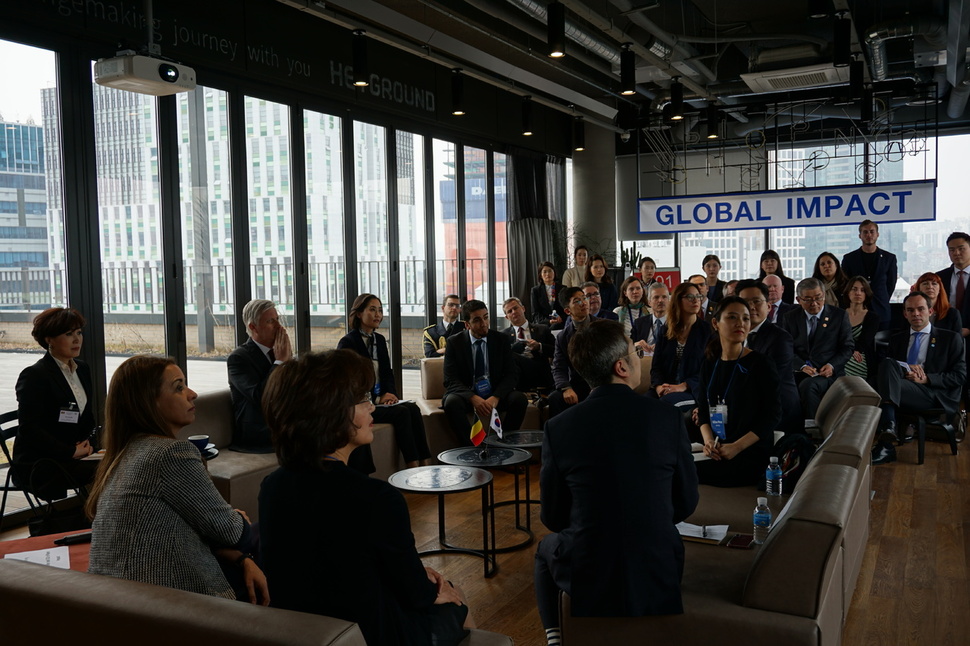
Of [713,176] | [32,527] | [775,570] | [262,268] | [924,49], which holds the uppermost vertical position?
[924,49]

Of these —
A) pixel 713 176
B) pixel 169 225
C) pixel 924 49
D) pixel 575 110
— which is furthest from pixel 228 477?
pixel 713 176

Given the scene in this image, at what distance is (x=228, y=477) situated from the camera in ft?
14.6

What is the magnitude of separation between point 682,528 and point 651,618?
2.55ft

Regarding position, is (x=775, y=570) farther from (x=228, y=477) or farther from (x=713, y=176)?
(x=713, y=176)

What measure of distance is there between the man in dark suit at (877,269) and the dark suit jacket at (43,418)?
6988 mm

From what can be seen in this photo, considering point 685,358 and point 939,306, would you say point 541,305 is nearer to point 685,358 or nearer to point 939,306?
point 685,358

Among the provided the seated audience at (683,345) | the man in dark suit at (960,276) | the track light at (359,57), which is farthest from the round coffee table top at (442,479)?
the man in dark suit at (960,276)

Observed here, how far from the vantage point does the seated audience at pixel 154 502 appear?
7.25ft

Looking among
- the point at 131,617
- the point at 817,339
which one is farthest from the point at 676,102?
the point at 131,617

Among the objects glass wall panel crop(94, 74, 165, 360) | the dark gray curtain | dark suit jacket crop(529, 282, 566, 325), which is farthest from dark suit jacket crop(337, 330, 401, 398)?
the dark gray curtain

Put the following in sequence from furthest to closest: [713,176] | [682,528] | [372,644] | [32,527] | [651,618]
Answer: [713,176], [32,527], [682,528], [651,618], [372,644]

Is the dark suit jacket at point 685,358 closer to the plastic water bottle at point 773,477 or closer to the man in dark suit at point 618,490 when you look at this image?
the plastic water bottle at point 773,477

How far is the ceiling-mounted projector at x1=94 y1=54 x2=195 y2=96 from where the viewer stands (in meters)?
4.46

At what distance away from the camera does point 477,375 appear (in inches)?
245
